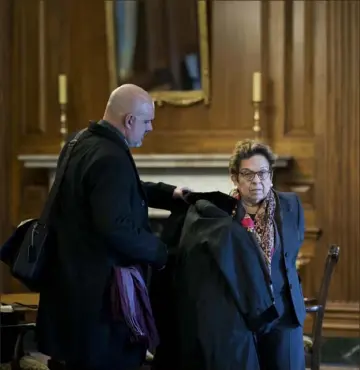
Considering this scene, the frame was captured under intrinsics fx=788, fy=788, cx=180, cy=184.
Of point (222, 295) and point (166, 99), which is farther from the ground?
point (166, 99)

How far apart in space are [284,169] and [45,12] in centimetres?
212

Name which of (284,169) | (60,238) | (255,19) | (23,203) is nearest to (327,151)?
(284,169)

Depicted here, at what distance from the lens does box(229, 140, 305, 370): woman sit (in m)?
2.69

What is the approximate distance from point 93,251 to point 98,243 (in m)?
0.03

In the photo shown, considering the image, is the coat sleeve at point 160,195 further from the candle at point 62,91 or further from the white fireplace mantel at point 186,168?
the candle at point 62,91

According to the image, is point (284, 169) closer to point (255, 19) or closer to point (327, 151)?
point (327, 151)

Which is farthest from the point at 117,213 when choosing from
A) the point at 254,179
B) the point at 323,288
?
the point at 323,288

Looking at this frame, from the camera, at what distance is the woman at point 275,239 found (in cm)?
269

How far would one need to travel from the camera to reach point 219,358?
2.53 metres

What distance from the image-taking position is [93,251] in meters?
2.49

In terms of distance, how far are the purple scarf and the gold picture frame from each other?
3172 millimetres

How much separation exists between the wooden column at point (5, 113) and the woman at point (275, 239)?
10.5ft

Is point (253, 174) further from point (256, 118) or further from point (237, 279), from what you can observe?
point (256, 118)

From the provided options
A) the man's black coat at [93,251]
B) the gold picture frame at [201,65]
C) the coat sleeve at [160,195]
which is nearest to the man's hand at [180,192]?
the coat sleeve at [160,195]
